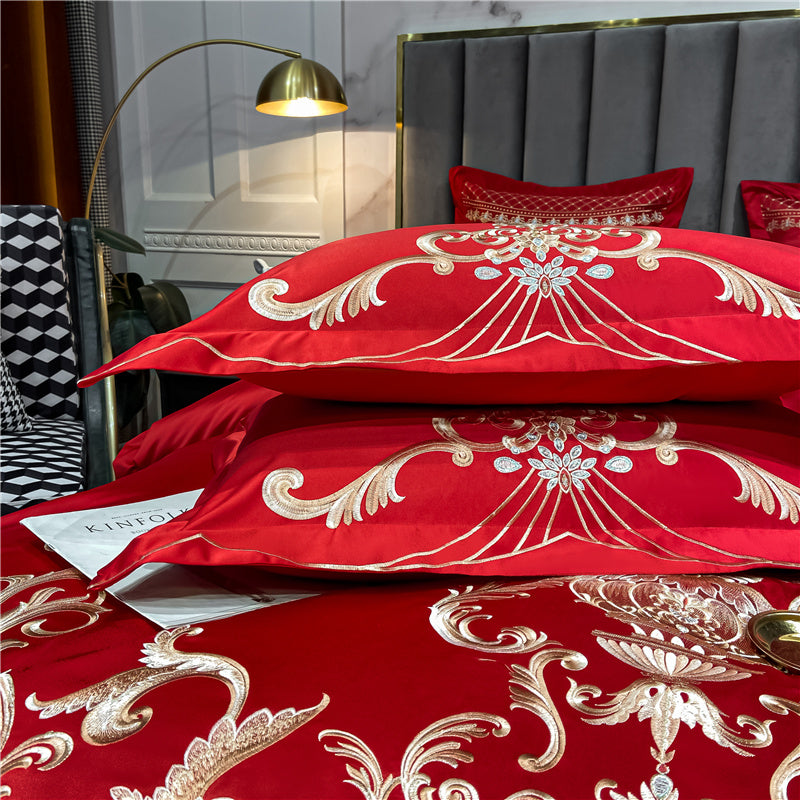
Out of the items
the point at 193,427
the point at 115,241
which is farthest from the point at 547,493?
the point at 115,241

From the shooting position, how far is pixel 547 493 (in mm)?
530

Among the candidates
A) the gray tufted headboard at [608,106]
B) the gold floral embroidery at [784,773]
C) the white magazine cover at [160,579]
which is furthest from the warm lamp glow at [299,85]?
the gold floral embroidery at [784,773]

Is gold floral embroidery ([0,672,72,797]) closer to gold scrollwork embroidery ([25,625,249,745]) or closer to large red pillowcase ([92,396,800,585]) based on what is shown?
gold scrollwork embroidery ([25,625,249,745])

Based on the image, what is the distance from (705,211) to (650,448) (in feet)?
3.82

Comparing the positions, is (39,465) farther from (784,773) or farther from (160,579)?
(784,773)

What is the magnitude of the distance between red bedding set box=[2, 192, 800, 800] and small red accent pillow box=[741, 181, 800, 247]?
80cm

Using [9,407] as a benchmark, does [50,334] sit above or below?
above

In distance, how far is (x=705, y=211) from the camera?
150 centimetres

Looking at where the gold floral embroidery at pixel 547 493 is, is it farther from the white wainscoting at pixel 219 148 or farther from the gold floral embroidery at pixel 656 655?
the white wainscoting at pixel 219 148

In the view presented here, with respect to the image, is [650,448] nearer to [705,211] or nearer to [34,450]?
[34,450]

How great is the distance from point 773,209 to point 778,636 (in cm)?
119

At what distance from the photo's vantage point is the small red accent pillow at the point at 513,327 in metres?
0.54

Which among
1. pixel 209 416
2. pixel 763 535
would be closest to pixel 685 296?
pixel 763 535

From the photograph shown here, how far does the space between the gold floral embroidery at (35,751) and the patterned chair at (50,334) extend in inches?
38.7
